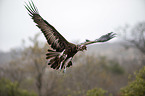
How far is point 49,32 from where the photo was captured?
122 inches

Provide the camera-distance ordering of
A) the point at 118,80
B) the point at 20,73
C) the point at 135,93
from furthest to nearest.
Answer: the point at 118,80, the point at 20,73, the point at 135,93

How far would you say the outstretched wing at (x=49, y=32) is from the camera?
3.02 metres

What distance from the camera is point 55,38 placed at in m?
3.17

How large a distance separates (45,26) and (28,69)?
15.8m

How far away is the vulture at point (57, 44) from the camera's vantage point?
306 centimetres

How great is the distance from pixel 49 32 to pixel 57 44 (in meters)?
0.48

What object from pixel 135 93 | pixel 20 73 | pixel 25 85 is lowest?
pixel 25 85

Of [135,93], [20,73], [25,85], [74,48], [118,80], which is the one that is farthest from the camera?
[118,80]

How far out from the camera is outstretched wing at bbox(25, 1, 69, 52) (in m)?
3.02

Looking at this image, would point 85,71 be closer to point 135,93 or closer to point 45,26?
point 135,93

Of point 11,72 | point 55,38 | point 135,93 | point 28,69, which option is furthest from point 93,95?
point 11,72

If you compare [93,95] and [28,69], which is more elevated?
[28,69]

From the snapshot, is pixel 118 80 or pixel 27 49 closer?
pixel 27 49

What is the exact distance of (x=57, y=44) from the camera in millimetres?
3277
